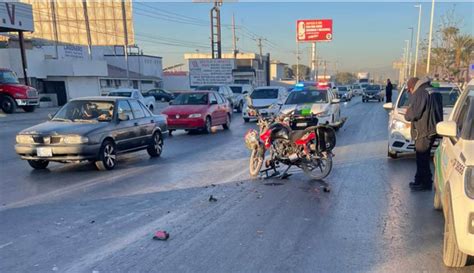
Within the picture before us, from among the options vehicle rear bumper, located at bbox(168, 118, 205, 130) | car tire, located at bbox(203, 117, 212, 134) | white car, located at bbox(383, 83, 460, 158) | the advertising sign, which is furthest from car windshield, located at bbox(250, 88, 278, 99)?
the advertising sign

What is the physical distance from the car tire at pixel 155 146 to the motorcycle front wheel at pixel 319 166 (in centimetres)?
440

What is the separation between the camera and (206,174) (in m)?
8.07

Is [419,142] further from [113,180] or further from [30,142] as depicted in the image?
[30,142]

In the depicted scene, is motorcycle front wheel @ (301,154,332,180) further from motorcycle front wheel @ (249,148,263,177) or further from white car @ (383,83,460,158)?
white car @ (383,83,460,158)

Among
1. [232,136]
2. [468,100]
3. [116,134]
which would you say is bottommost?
[232,136]

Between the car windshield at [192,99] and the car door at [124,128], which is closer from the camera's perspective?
the car door at [124,128]

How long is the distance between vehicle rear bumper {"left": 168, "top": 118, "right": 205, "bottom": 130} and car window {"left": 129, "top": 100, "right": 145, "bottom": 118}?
15.3 ft

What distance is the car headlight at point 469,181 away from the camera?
3195 millimetres

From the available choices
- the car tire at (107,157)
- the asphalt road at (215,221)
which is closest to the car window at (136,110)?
the car tire at (107,157)

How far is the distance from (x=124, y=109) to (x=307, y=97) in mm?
7701

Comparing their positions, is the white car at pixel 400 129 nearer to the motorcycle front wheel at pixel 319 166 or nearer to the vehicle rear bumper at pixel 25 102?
the motorcycle front wheel at pixel 319 166

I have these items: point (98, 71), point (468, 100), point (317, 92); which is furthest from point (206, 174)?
point (98, 71)

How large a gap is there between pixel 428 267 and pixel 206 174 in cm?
491

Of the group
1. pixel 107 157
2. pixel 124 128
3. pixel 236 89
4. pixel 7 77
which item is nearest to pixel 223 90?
pixel 236 89
